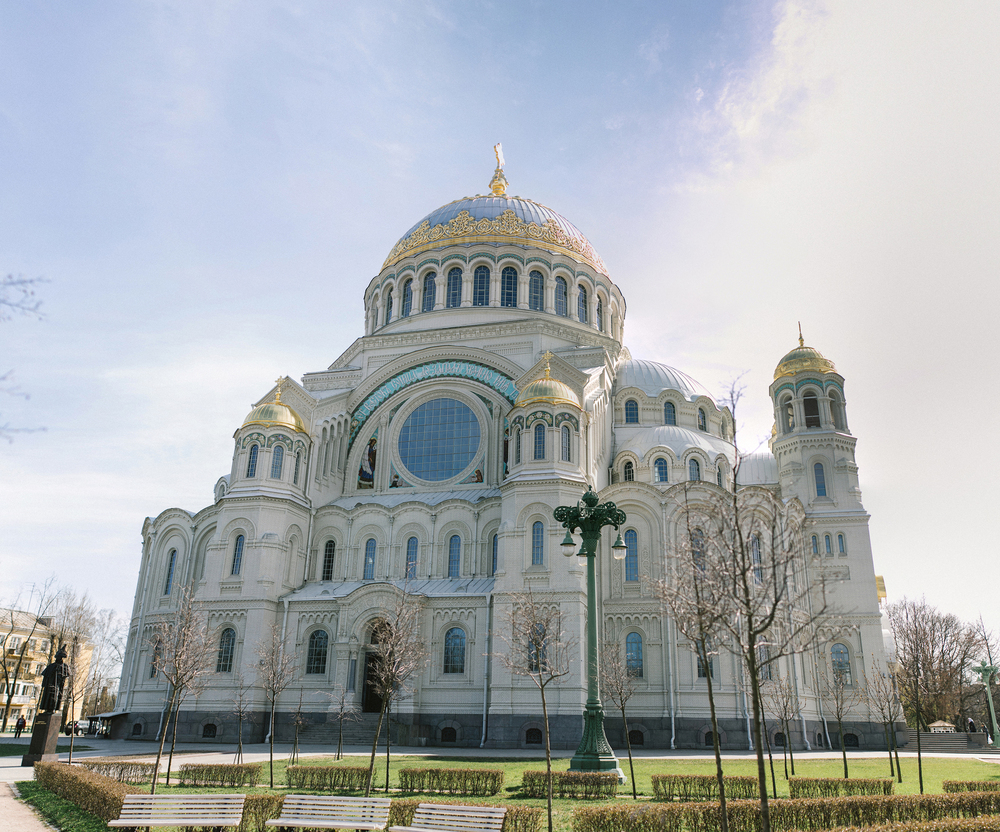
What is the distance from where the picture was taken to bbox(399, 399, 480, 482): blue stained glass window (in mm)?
35875

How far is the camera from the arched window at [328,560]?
113 ft

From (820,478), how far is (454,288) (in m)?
20.8

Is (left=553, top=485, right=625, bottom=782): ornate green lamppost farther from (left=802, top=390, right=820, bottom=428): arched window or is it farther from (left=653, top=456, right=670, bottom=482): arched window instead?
(left=802, top=390, right=820, bottom=428): arched window

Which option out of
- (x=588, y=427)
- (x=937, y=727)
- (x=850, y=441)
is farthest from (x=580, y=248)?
(x=937, y=727)

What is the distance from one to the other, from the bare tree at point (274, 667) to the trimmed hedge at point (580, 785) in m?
8.73

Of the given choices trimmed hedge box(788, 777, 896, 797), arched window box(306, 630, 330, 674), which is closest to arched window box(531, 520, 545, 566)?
A: arched window box(306, 630, 330, 674)

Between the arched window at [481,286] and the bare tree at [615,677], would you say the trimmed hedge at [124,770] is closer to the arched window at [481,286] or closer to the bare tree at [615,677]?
the bare tree at [615,677]

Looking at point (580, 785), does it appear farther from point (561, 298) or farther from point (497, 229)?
point (497, 229)

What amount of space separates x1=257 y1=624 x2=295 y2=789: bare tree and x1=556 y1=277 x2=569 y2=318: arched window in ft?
69.5

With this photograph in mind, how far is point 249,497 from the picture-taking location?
32.9 metres

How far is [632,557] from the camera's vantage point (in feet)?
107

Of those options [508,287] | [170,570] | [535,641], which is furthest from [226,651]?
[508,287]

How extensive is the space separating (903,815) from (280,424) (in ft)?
89.8

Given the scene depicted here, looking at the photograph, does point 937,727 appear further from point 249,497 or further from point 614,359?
point 249,497
